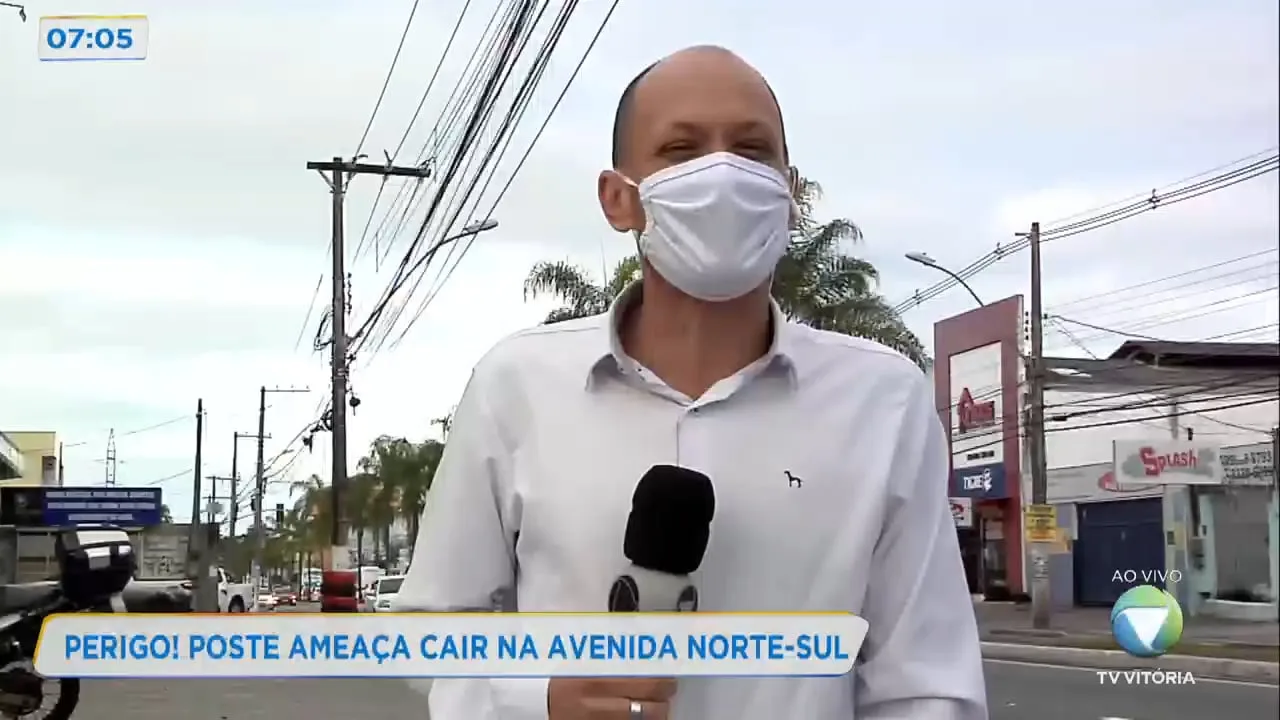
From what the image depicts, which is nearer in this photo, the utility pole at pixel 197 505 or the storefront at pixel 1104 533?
the utility pole at pixel 197 505

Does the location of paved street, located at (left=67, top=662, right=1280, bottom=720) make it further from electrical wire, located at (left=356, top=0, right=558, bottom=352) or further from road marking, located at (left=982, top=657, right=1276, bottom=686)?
electrical wire, located at (left=356, top=0, right=558, bottom=352)

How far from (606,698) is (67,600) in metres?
1.17

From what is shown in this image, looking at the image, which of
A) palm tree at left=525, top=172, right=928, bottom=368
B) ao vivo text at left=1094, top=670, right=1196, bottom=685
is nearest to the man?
palm tree at left=525, top=172, right=928, bottom=368

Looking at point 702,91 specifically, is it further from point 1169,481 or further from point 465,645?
point 1169,481

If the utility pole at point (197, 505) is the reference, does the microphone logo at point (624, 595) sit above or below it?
below

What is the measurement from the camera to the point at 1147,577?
2271 millimetres

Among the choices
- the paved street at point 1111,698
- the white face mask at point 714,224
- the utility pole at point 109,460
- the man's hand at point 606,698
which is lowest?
the paved street at point 1111,698

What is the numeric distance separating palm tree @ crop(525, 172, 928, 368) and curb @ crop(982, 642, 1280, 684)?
0.50 m

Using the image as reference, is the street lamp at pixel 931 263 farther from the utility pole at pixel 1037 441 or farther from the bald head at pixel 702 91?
the bald head at pixel 702 91

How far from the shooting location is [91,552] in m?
2.02

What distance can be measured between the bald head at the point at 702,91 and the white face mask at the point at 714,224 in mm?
44

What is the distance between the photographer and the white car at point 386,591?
1.33 m

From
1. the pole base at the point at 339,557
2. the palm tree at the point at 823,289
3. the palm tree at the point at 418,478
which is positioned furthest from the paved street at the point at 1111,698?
the pole base at the point at 339,557

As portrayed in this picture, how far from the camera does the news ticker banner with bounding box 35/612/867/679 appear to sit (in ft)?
3.68
